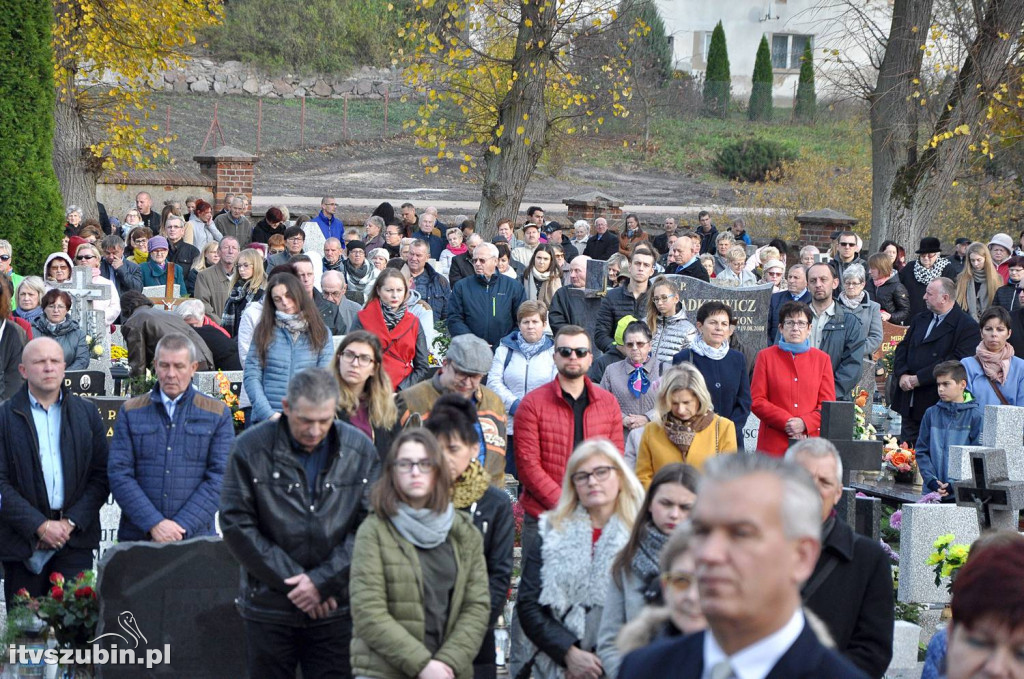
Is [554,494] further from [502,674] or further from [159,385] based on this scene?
[159,385]

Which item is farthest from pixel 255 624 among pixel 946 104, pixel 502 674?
pixel 946 104

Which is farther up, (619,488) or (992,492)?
(619,488)

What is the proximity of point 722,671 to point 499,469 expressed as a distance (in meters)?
4.85

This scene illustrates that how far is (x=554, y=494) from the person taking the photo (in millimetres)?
7152

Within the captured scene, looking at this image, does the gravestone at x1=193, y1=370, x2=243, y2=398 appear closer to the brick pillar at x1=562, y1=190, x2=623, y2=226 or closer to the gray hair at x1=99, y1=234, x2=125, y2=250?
the gray hair at x1=99, y1=234, x2=125, y2=250

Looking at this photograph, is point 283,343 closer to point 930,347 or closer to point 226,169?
point 930,347

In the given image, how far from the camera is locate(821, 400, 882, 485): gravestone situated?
28.6 ft

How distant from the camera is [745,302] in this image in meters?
11.8

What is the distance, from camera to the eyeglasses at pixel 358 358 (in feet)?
22.6

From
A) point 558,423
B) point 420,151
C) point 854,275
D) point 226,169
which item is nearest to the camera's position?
point 558,423

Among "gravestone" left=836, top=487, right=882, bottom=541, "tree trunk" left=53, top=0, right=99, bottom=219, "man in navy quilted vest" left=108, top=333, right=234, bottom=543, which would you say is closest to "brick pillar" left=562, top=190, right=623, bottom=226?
"tree trunk" left=53, top=0, right=99, bottom=219

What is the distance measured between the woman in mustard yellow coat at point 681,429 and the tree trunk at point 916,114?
1448cm

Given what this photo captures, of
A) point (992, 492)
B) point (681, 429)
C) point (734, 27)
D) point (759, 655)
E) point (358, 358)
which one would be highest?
point (734, 27)

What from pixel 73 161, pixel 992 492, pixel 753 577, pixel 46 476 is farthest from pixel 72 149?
pixel 753 577
